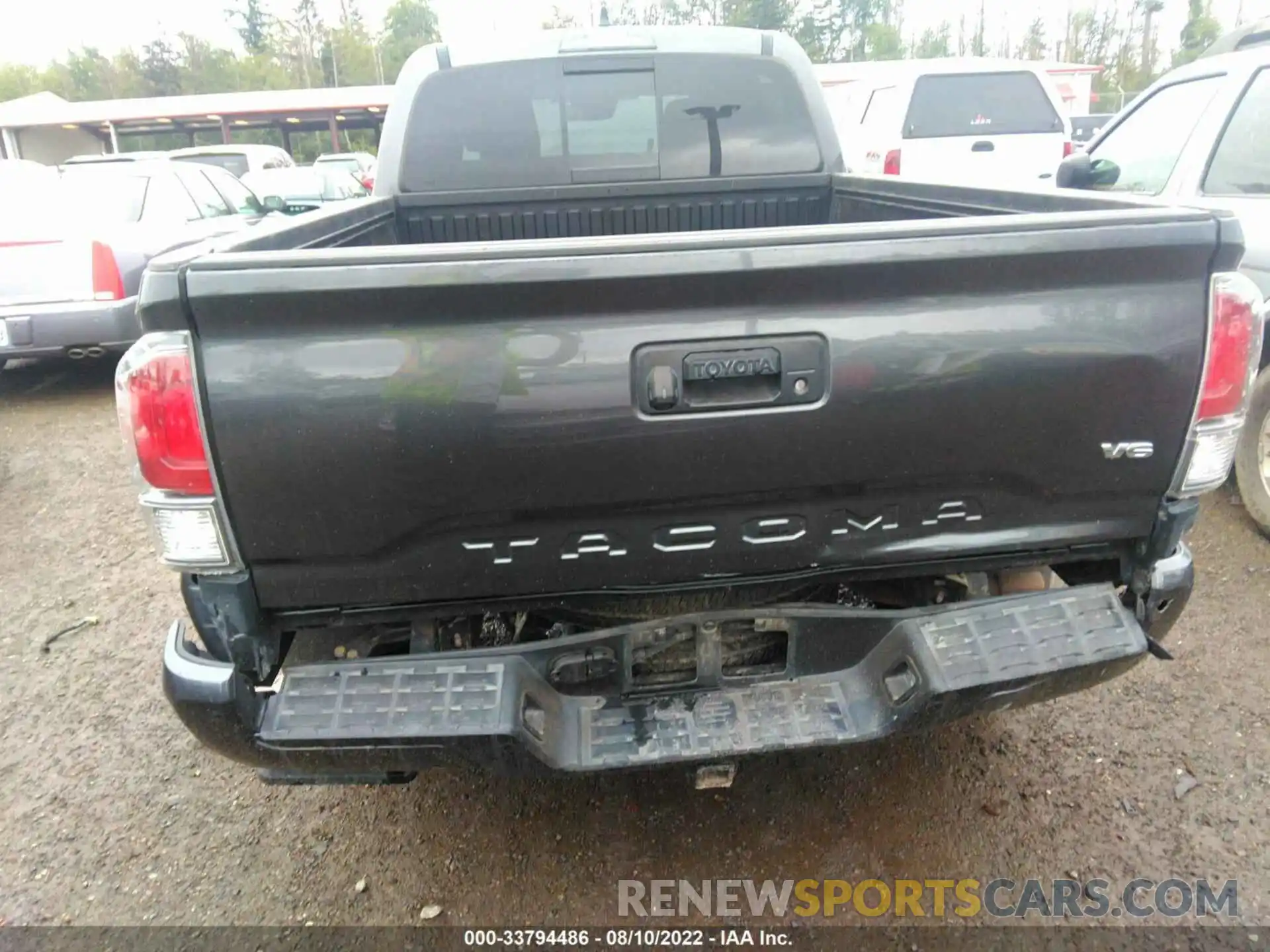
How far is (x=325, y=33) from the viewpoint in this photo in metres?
72.2

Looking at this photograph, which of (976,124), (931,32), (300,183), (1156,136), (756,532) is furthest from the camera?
(931,32)

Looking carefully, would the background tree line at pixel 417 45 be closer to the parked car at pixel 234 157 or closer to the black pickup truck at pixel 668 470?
the parked car at pixel 234 157

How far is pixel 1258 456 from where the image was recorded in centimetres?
394

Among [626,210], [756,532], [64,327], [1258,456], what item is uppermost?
[626,210]

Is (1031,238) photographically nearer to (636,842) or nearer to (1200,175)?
(636,842)

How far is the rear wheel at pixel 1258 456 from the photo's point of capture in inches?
153

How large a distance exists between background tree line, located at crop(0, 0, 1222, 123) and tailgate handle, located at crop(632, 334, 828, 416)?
52.7m

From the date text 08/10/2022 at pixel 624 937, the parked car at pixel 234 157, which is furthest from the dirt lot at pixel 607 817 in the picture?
the parked car at pixel 234 157

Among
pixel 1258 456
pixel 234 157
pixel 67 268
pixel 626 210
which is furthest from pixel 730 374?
pixel 234 157

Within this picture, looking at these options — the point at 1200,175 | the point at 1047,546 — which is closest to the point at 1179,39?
the point at 1200,175

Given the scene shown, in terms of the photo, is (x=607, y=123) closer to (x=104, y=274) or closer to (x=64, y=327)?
(x=104, y=274)

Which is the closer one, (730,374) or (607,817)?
(730,374)

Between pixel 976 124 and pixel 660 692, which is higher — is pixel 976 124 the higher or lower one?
the higher one

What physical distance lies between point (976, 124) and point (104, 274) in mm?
8064
